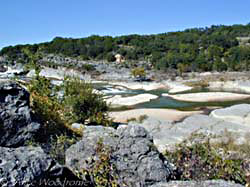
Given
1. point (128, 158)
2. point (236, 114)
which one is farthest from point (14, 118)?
point (236, 114)

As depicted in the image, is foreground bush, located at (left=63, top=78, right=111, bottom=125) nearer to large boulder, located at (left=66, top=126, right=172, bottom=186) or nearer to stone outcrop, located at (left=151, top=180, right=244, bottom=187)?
large boulder, located at (left=66, top=126, right=172, bottom=186)

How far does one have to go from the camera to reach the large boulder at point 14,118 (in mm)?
6493

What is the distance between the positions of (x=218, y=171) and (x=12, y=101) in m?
4.82

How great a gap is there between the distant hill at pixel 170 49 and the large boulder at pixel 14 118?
257 ft

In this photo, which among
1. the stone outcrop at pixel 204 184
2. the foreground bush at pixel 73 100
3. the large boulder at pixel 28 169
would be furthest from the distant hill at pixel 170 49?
the large boulder at pixel 28 169

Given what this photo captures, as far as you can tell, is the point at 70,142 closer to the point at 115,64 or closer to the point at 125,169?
the point at 125,169

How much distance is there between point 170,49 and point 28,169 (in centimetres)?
10652

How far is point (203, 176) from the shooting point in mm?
6020

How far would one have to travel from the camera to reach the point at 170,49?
108 m

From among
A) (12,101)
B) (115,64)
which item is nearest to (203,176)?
(12,101)

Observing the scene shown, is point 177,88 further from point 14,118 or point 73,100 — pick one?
point 14,118

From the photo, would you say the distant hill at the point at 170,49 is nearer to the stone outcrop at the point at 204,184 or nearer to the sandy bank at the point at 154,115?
the sandy bank at the point at 154,115

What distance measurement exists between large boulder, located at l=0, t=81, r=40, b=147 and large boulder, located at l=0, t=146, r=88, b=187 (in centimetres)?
226

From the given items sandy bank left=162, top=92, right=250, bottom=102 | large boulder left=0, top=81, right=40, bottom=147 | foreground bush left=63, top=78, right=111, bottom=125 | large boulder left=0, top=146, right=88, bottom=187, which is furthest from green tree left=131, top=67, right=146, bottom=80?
large boulder left=0, top=146, right=88, bottom=187
